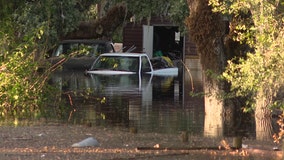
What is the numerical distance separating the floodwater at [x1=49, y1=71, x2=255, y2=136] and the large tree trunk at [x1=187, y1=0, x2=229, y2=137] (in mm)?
175

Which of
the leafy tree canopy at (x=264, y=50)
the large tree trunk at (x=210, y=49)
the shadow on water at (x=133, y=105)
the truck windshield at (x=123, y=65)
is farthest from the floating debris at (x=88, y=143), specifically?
the truck windshield at (x=123, y=65)

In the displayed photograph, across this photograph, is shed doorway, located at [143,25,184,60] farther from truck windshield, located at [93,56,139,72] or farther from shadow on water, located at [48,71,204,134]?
shadow on water, located at [48,71,204,134]

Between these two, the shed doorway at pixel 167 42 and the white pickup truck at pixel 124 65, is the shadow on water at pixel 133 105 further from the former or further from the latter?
the shed doorway at pixel 167 42

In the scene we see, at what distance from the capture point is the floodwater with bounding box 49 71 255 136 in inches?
672

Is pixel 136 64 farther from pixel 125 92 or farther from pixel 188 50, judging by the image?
pixel 188 50

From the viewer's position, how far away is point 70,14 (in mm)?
20859

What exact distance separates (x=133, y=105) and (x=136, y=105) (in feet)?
0.37

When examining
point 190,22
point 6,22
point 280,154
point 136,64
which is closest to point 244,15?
point 190,22

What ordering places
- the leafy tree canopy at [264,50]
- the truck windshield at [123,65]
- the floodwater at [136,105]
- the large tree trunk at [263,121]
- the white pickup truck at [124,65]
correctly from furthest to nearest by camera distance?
1. the truck windshield at [123,65]
2. the white pickup truck at [124,65]
3. the floodwater at [136,105]
4. the large tree trunk at [263,121]
5. the leafy tree canopy at [264,50]

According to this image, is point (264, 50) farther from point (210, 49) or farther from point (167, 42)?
point (167, 42)

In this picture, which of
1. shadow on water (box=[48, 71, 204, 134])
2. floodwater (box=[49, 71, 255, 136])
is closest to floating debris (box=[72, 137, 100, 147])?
floodwater (box=[49, 71, 255, 136])

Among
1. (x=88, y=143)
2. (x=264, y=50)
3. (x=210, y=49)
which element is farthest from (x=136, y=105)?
(x=264, y=50)

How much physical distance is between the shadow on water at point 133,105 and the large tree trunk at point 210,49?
1.38ft

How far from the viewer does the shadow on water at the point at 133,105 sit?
17.3 metres
